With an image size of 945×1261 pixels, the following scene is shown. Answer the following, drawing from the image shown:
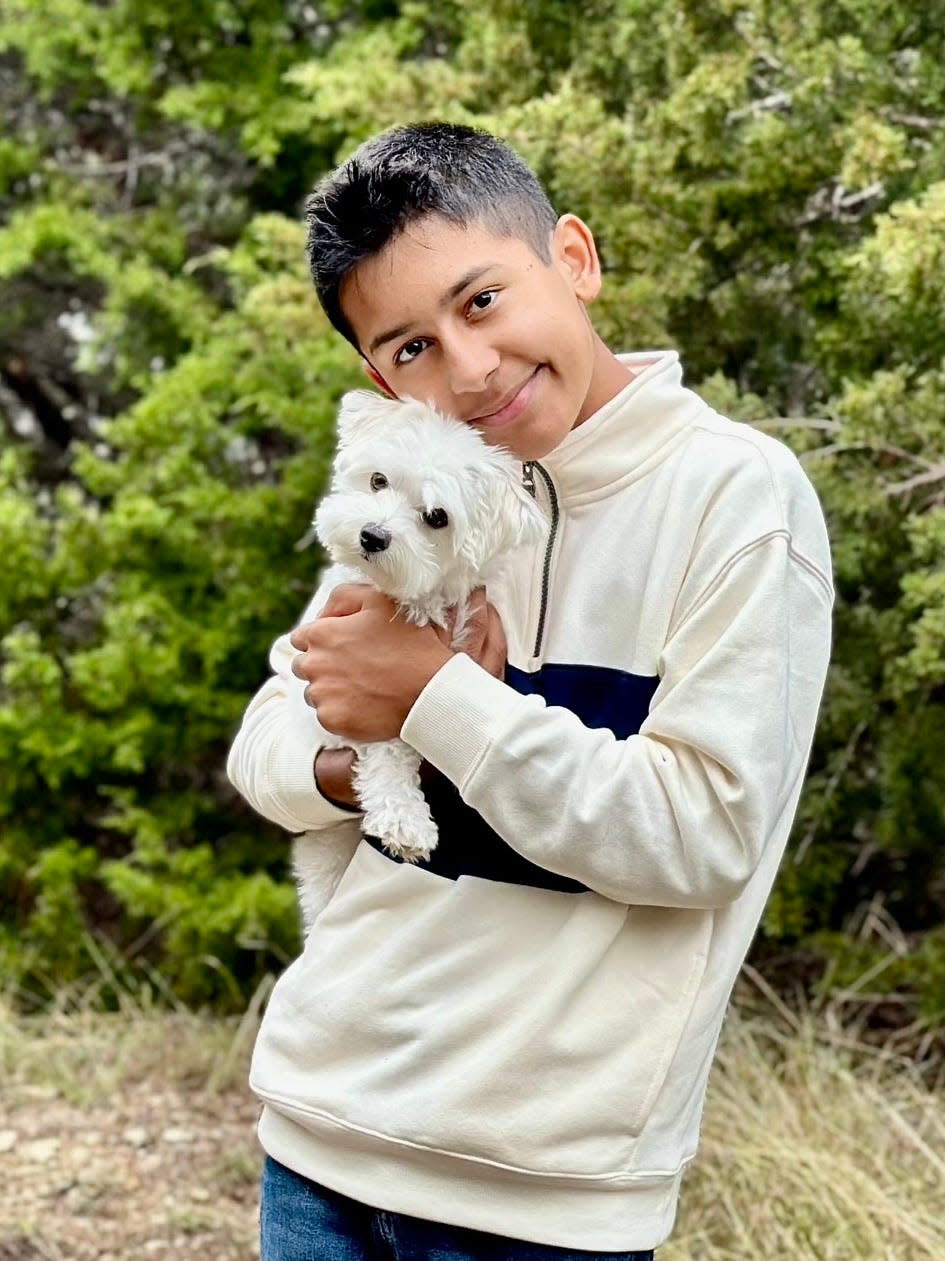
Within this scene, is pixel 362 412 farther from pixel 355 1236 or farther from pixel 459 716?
pixel 355 1236

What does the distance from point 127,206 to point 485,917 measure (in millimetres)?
4909

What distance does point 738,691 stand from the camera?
5.12 ft

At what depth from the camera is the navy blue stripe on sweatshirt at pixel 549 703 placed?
1.68m

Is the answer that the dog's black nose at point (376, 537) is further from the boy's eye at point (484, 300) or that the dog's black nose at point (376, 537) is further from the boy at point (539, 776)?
the boy's eye at point (484, 300)

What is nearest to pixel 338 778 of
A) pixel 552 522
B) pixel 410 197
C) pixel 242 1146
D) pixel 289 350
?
pixel 552 522

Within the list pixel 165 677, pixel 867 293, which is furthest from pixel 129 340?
pixel 867 293

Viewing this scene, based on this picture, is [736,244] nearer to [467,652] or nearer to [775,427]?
[775,427]

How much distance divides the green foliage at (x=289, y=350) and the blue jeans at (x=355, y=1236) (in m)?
1.94

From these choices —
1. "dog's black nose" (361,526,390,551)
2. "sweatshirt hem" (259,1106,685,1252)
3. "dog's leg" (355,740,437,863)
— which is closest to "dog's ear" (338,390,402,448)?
"dog's black nose" (361,526,390,551)

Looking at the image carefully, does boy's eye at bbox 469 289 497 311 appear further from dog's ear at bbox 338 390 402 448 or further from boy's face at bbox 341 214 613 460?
dog's ear at bbox 338 390 402 448

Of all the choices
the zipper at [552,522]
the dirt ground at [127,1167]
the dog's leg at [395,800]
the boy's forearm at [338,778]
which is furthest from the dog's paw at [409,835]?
the dirt ground at [127,1167]

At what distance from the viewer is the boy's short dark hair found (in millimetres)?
1743

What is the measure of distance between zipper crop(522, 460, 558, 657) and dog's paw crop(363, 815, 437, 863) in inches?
8.9

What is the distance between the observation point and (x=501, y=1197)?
5.51ft
